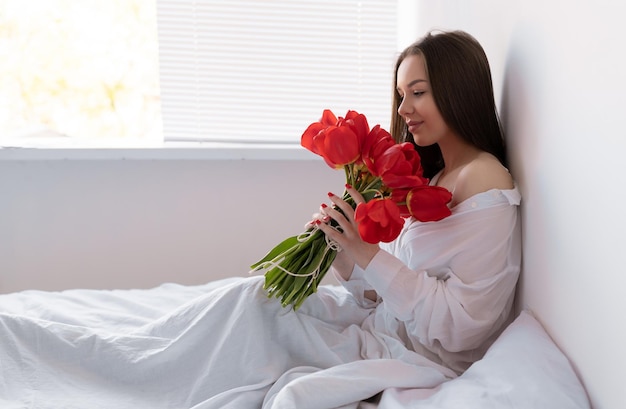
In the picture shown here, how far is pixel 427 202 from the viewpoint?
1586mm

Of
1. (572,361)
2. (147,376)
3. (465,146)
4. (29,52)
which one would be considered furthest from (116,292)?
(29,52)

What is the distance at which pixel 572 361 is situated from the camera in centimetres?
147

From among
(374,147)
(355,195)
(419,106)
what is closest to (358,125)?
(374,147)

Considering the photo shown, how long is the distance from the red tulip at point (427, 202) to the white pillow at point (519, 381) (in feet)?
0.99

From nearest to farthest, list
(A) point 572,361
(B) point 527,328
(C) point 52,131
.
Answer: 1. (A) point 572,361
2. (B) point 527,328
3. (C) point 52,131

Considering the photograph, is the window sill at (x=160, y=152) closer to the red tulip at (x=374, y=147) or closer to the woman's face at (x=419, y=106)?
the woman's face at (x=419, y=106)

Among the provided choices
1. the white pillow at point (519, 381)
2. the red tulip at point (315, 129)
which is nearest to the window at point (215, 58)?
the red tulip at point (315, 129)

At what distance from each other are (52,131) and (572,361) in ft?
8.47

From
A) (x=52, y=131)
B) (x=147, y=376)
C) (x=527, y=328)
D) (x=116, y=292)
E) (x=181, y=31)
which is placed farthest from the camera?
(x=52, y=131)

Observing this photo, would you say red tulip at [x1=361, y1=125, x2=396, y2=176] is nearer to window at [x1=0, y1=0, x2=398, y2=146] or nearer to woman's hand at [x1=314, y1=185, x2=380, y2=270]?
woman's hand at [x1=314, y1=185, x2=380, y2=270]

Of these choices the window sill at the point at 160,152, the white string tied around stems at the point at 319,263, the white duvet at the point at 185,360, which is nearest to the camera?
the white duvet at the point at 185,360

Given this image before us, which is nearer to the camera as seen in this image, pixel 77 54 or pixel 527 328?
pixel 527 328

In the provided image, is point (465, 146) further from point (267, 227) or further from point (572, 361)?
point (267, 227)

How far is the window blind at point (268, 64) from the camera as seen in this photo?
3.12m
